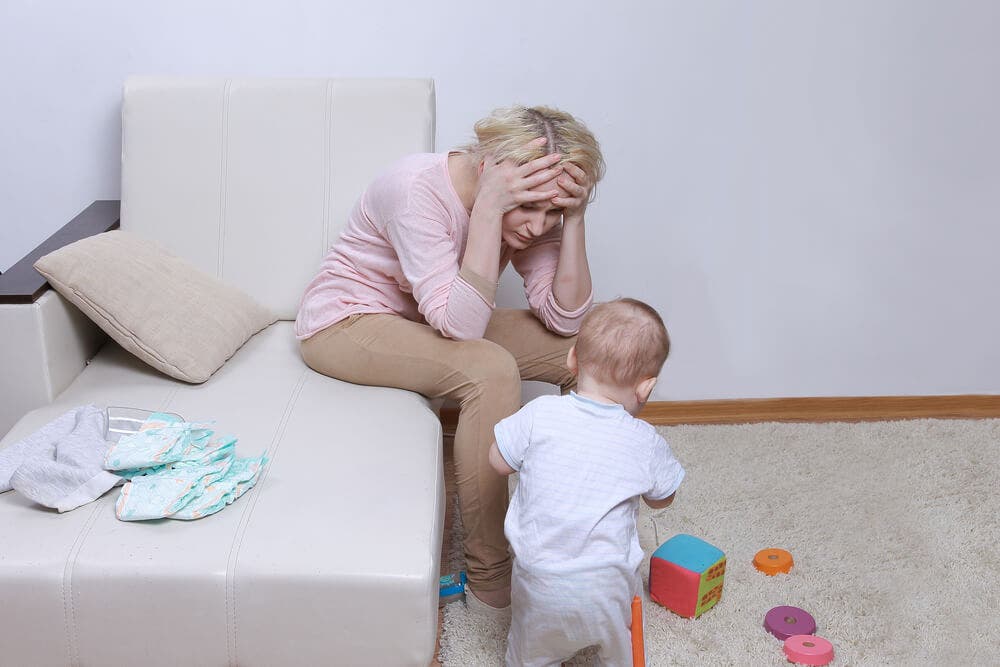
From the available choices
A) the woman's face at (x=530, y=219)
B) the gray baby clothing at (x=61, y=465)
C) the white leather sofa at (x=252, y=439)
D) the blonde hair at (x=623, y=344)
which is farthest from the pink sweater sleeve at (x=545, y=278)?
the gray baby clothing at (x=61, y=465)

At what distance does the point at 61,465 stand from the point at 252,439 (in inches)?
11.4

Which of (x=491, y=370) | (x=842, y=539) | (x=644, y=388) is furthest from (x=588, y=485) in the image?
(x=842, y=539)

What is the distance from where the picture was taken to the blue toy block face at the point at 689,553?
5.69 feet

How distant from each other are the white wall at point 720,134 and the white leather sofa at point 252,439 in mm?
191

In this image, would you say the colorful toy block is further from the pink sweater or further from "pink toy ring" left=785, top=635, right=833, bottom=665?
the pink sweater

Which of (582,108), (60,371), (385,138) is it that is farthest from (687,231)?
(60,371)

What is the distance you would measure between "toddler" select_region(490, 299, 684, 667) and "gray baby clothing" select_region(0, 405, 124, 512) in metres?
0.59

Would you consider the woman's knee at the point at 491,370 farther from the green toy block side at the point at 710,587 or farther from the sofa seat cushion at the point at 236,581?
the green toy block side at the point at 710,587

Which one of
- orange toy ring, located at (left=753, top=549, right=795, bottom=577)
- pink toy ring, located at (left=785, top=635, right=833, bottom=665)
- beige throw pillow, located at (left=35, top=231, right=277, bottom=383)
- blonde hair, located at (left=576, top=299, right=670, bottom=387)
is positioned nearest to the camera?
blonde hair, located at (left=576, top=299, right=670, bottom=387)

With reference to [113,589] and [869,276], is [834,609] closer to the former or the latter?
[869,276]

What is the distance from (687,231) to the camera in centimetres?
244

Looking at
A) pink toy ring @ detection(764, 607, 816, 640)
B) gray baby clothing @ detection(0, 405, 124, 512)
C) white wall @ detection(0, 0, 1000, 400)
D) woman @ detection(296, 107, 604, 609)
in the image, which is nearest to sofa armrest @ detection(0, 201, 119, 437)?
gray baby clothing @ detection(0, 405, 124, 512)

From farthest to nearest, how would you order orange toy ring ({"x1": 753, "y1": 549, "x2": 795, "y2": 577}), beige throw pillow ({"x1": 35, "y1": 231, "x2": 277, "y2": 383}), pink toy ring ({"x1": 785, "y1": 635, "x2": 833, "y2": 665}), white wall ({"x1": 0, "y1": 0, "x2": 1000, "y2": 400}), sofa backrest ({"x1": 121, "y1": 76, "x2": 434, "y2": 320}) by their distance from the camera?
white wall ({"x1": 0, "y1": 0, "x2": 1000, "y2": 400}) < sofa backrest ({"x1": 121, "y1": 76, "x2": 434, "y2": 320}) < orange toy ring ({"x1": 753, "y1": 549, "x2": 795, "y2": 577}) < beige throw pillow ({"x1": 35, "y1": 231, "x2": 277, "y2": 383}) < pink toy ring ({"x1": 785, "y1": 635, "x2": 833, "y2": 665})

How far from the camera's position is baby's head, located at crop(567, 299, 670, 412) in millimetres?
1444
